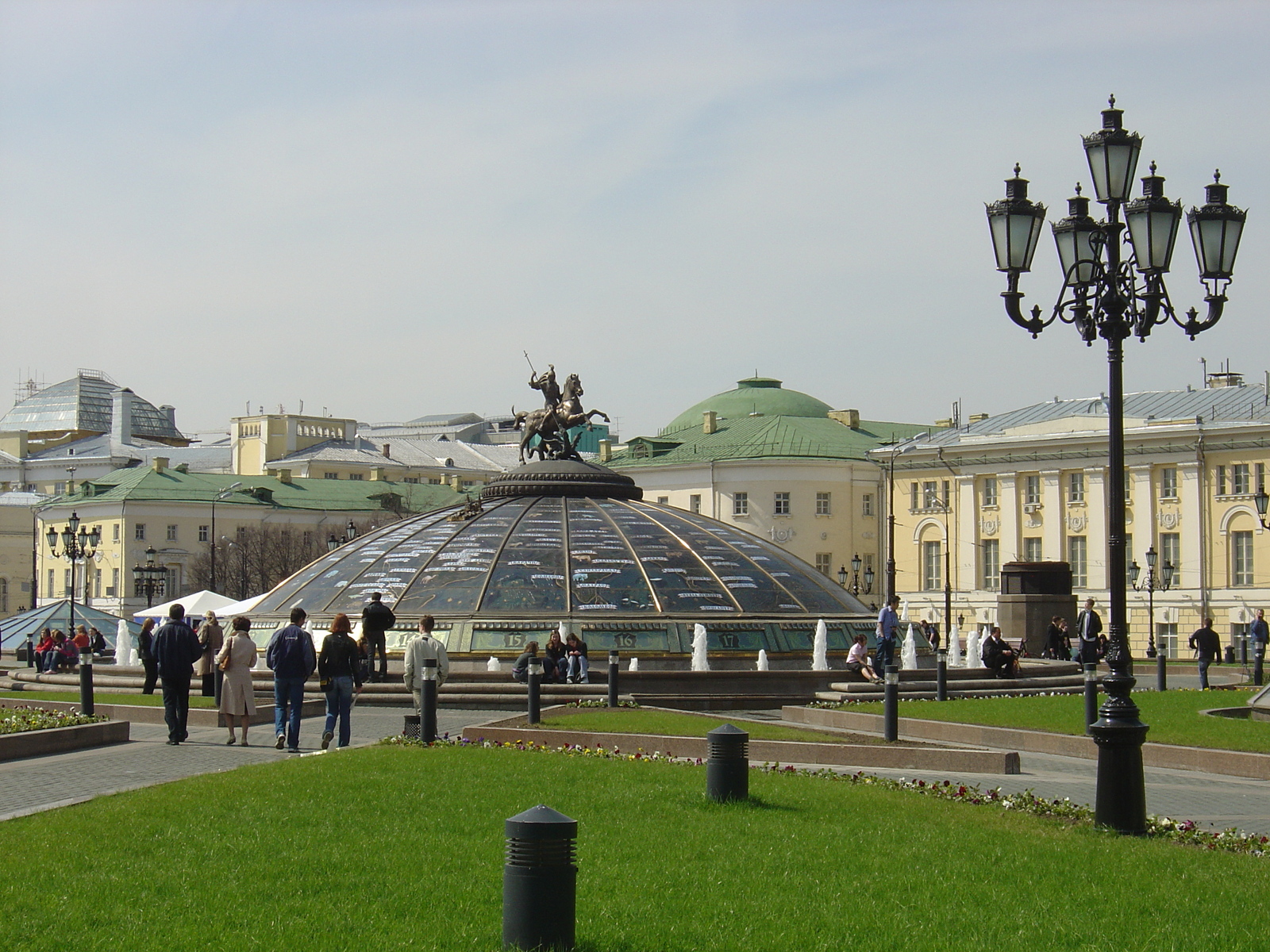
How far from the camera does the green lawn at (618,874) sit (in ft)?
21.9

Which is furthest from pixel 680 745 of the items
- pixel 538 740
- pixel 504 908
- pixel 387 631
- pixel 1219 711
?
pixel 387 631

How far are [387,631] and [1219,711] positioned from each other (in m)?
12.0

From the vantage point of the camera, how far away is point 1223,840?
370 inches

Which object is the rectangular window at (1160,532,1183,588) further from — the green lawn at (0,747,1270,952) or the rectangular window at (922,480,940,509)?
the green lawn at (0,747,1270,952)

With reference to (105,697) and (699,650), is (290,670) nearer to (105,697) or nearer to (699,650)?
(105,697)

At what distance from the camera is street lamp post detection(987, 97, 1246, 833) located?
11.3m

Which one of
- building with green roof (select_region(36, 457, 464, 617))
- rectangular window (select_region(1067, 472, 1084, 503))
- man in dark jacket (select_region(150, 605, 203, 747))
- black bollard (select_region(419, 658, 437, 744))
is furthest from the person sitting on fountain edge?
building with green roof (select_region(36, 457, 464, 617))

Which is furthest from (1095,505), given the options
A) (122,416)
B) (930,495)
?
(122,416)

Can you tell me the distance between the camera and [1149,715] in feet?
61.0

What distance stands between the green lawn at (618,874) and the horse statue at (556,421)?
19.8m

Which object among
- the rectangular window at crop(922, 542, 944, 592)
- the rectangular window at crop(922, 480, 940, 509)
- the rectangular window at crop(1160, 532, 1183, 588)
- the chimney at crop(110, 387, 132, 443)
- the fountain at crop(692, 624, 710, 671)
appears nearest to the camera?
the fountain at crop(692, 624, 710, 671)

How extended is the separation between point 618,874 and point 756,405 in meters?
75.3

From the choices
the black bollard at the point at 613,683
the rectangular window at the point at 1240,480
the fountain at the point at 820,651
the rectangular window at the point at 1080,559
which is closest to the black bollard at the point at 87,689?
the black bollard at the point at 613,683

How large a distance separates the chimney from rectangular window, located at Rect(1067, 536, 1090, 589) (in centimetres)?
6755
